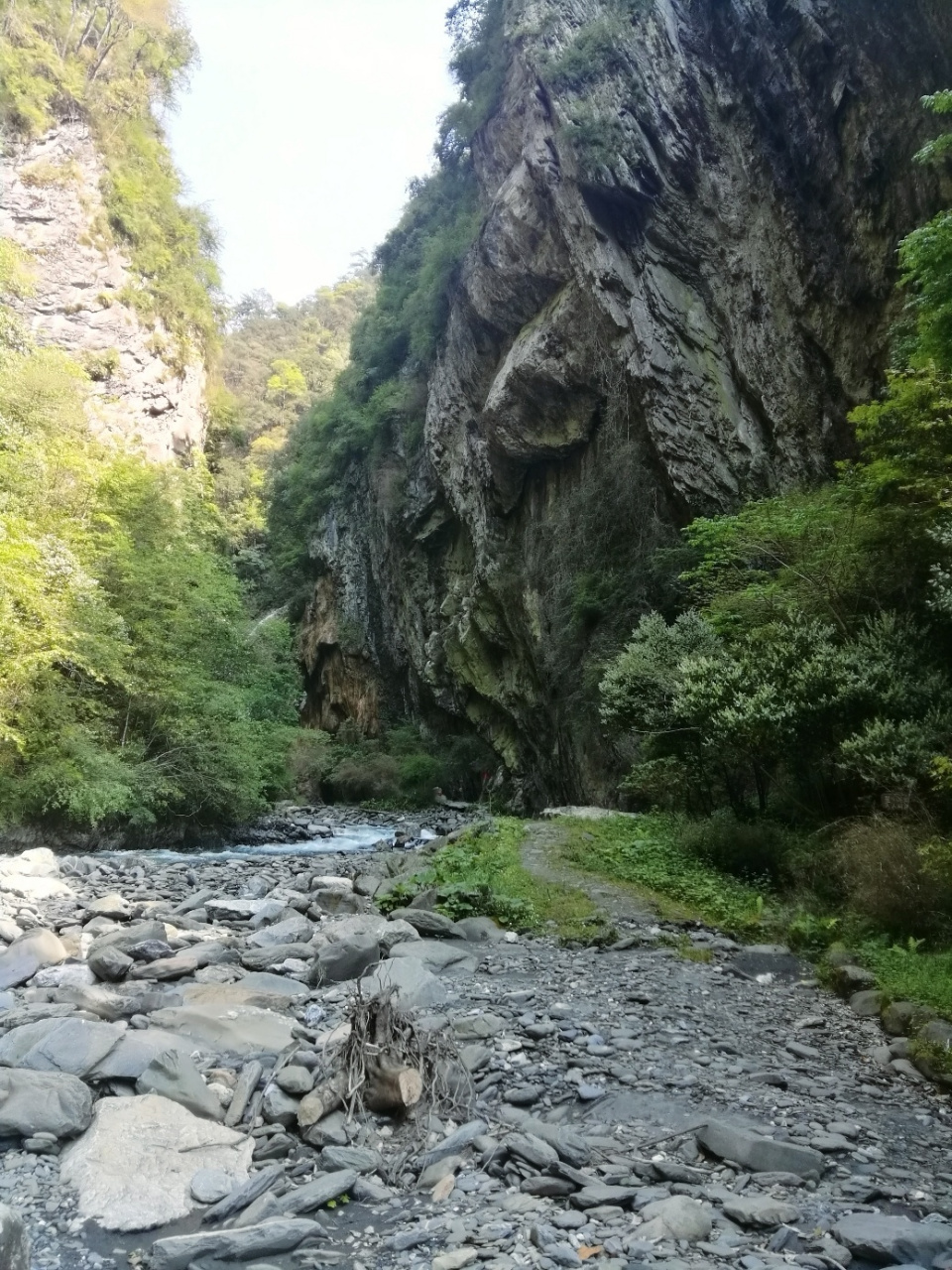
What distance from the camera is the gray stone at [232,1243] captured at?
10.6 ft

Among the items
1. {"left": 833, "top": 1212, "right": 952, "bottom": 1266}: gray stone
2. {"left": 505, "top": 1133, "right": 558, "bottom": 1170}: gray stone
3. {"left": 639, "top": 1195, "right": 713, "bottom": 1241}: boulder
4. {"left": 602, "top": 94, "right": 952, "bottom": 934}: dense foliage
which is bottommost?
{"left": 505, "top": 1133, "right": 558, "bottom": 1170}: gray stone

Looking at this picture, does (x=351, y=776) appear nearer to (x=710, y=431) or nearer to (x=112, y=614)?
(x=112, y=614)

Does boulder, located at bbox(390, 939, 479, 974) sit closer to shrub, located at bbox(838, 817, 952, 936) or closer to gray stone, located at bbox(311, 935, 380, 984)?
gray stone, located at bbox(311, 935, 380, 984)

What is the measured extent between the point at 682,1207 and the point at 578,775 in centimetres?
1557

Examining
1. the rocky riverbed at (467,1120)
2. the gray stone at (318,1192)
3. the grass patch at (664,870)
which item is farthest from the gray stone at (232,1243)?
the grass patch at (664,870)

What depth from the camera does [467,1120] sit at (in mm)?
4234

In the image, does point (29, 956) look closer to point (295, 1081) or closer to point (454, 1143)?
point (295, 1081)

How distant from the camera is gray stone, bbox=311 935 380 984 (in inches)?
264

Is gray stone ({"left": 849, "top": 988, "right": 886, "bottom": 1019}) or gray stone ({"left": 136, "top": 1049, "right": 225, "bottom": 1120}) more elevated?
gray stone ({"left": 136, "top": 1049, "right": 225, "bottom": 1120})

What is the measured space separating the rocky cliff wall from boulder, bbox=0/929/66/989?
82.5 feet

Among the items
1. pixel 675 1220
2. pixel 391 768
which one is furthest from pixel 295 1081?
pixel 391 768

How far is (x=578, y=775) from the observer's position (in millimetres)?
18734

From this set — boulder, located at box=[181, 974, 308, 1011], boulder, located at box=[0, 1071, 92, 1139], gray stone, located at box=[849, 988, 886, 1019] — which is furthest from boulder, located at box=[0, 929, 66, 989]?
gray stone, located at box=[849, 988, 886, 1019]

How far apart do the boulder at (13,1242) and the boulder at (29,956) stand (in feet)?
13.3
